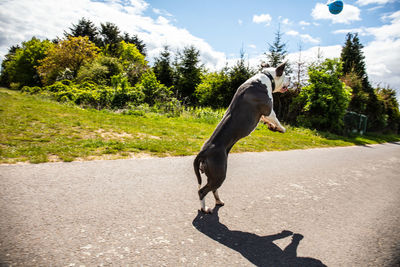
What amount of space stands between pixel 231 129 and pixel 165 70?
82.2ft

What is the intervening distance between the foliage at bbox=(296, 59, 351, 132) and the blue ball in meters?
11.3

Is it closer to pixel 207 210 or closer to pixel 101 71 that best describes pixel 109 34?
pixel 101 71

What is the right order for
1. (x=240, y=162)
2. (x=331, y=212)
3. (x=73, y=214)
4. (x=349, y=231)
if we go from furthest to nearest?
(x=240, y=162) < (x=331, y=212) < (x=349, y=231) < (x=73, y=214)

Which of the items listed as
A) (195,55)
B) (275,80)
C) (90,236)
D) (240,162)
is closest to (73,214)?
(90,236)

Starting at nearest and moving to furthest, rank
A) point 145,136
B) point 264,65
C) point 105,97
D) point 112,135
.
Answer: point 264,65 < point 112,135 < point 145,136 < point 105,97

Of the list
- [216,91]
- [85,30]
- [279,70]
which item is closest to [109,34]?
[85,30]

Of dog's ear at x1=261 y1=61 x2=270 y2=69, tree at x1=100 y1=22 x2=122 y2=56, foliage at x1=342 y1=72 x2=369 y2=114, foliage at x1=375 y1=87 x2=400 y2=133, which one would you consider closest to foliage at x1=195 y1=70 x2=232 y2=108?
foliage at x1=342 y1=72 x2=369 y2=114

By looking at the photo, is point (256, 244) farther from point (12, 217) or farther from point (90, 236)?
point (12, 217)

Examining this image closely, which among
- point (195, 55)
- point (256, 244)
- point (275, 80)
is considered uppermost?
point (195, 55)

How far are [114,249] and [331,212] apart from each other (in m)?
3.08

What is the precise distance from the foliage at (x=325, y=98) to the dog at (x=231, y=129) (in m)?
15.2

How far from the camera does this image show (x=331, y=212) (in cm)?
325

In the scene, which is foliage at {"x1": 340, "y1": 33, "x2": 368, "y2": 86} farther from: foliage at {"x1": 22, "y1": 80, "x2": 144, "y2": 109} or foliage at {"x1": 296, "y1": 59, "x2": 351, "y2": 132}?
foliage at {"x1": 22, "y1": 80, "x2": 144, "y2": 109}

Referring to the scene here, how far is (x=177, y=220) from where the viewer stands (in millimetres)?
2637
